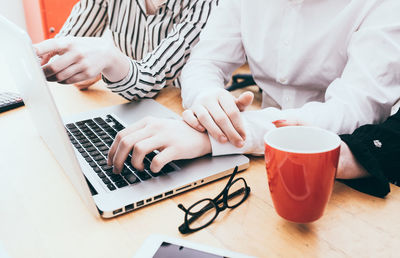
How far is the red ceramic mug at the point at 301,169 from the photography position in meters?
0.43

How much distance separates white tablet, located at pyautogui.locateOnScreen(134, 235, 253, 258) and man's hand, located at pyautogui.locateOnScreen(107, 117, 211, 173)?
157 millimetres

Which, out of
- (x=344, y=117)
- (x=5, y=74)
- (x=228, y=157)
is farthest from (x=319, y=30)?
(x=5, y=74)

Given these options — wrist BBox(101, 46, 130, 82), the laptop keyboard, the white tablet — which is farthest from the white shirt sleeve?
the white tablet

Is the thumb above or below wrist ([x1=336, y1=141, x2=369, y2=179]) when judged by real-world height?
above

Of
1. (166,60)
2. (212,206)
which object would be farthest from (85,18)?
(212,206)

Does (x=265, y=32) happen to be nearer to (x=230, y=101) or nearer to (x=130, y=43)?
(x=230, y=101)

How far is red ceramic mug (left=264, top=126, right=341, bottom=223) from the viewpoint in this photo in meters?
0.43

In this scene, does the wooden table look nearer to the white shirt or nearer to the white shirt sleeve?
the white shirt

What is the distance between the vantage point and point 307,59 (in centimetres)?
91

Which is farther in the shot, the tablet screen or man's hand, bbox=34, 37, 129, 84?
man's hand, bbox=34, 37, 129, 84

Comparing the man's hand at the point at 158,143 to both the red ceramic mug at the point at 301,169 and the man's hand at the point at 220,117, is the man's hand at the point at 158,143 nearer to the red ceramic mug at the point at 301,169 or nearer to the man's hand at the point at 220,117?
the man's hand at the point at 220,117

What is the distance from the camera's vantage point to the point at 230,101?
2.26ft

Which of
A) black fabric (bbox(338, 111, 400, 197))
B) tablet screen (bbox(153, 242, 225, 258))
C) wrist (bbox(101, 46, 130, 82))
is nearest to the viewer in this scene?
tablet screen (bbox(153, 242, 225, 258))

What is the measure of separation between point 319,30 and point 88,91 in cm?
66
